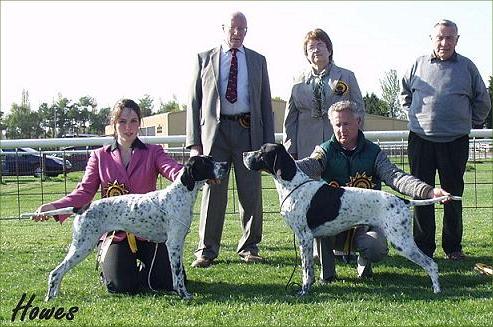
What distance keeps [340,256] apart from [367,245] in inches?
41.1

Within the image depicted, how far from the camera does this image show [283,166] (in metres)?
4.55

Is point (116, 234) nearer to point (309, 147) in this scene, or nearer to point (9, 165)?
point (309, 147)

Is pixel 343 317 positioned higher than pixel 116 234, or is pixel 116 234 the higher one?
pixel 116 234

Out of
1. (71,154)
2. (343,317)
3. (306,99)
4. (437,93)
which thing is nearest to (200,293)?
(343,317)

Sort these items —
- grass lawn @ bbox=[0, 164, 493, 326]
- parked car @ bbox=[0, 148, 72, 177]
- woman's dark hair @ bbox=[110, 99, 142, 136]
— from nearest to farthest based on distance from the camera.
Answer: grass lawn @ bbox=[0, 164, 493, 326] < woman's dark hair @ bbox=[110, 99, 142, 136] < parked car @ bbox=[0, 148, 72, 177]

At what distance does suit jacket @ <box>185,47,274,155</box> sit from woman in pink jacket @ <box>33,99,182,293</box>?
84 centimetres

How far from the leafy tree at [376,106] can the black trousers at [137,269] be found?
21.9 m

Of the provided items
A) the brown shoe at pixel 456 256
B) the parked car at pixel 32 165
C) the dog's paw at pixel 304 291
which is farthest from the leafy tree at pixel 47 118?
the dog's paw at pixel 304 291

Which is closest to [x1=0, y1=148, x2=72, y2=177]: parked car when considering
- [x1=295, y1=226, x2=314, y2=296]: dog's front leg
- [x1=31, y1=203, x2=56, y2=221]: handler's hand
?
[x1=31, y1=203, x2=56, y2=221]: handler's hand

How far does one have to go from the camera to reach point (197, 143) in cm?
573

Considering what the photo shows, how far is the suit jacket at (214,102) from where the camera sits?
5.63 m

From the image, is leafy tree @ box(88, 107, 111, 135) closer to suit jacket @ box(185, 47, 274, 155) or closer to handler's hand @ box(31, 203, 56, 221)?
suit jacket @ box(185, 47, 274, 155)

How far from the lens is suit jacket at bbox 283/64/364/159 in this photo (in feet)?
18.5

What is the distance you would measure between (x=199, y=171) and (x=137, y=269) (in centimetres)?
98
